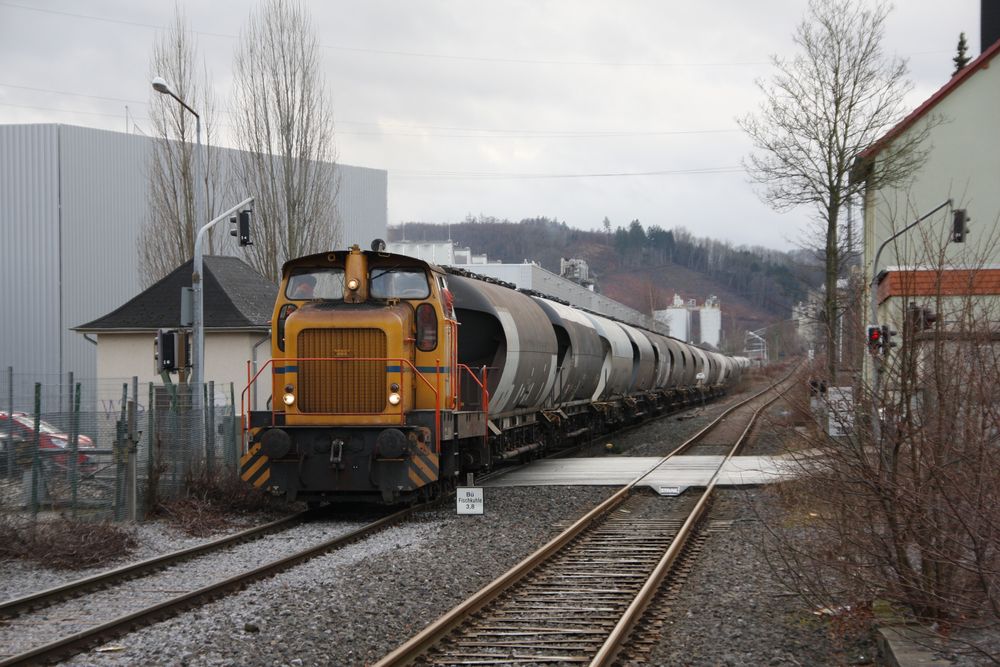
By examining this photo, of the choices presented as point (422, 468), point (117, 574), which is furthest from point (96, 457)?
point (117, 574)

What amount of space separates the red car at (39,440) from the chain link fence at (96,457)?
0.04 ft

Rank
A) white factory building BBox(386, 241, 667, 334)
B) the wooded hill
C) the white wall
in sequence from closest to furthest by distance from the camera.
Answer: the white wall → white factory building BBox(386, 241, 667, 334) → the wooded hill

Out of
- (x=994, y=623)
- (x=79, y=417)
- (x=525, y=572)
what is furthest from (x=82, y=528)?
(x=994, y=623)

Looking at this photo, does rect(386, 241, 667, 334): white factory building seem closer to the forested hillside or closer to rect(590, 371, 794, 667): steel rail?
rect(590, 371, 794, 667): steel rail

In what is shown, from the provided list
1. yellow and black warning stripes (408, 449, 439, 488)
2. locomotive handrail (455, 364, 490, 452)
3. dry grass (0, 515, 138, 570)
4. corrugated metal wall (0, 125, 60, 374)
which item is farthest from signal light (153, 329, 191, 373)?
corrugated metal wall (0, 125, 60, 374)

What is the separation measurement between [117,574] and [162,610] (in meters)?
1.73

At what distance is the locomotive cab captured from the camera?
12.9m

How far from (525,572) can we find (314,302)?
18.7 ft

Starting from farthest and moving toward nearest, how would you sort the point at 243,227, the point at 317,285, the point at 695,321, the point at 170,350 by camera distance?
the point at 695,321, the point at 243,227, the point at 170,350, the point at 317,285

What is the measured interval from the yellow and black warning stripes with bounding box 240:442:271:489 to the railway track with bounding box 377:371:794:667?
4121 millimetres

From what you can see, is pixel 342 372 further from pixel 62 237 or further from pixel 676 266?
pixel 676 266

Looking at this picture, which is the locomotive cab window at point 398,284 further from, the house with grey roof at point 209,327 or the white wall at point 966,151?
the white wall at point 966,151

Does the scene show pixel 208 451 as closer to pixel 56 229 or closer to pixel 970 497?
pixel 970 497

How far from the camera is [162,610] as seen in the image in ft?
26.3
